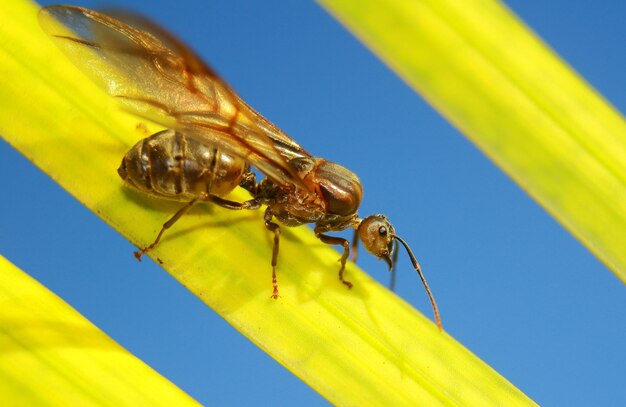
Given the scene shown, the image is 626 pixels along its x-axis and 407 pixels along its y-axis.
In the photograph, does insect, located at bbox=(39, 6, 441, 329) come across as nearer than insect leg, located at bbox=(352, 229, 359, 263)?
Yes

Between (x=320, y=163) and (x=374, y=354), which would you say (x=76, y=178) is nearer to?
(x=374, y=354)

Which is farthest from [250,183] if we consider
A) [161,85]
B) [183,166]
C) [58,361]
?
[58,361]

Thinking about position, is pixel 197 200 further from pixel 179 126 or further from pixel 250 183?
pixel 250 183

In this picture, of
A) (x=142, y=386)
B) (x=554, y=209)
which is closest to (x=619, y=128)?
(x=554, y=209)

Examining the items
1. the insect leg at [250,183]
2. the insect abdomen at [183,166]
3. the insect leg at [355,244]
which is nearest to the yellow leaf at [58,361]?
the insect abdomen at [183,166]

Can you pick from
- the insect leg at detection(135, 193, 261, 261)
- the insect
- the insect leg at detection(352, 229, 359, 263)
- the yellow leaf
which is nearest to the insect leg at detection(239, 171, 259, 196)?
the insect

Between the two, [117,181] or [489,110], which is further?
[117,181]

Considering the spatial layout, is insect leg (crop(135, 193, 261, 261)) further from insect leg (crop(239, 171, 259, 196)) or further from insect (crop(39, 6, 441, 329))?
insect leg (crop(239, 171, 259, 196))
